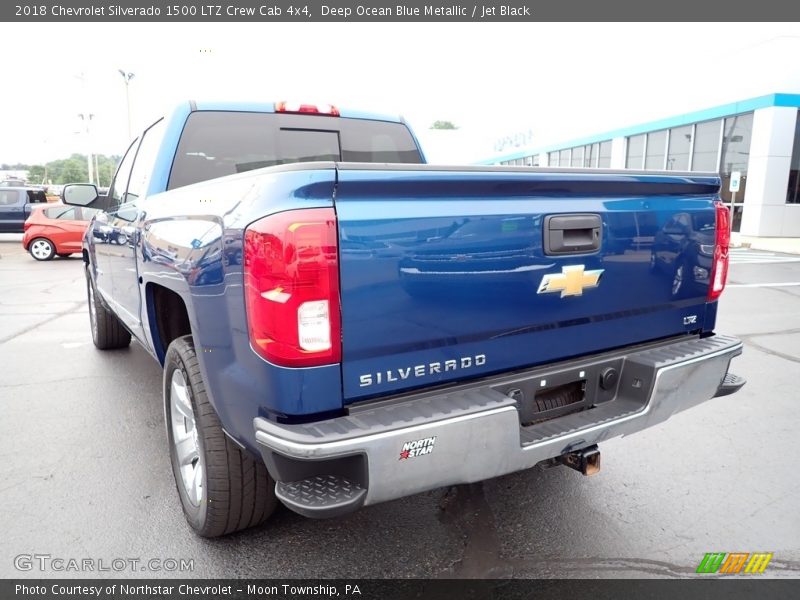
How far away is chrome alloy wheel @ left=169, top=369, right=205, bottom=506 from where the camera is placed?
104 inches

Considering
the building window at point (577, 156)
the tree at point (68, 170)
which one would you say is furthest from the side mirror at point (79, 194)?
the tree at point (68, 170)

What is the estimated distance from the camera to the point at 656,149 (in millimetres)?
22375

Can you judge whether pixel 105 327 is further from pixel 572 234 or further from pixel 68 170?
pixel 68 170

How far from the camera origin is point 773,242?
1688cm

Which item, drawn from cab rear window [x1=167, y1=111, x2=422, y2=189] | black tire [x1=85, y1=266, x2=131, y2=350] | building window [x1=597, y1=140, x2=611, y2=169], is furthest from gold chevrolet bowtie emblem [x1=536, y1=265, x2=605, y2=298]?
building window [x1=597, y1=140, x2=611, y2=169]

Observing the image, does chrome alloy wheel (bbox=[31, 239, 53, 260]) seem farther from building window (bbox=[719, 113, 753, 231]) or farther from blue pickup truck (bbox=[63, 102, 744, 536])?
building window (bbox=[719, 113, 753, 231])

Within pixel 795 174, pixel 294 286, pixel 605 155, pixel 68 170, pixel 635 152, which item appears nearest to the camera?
pixel 294 286

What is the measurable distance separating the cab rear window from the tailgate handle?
2113mm

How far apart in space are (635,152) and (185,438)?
2449 cm

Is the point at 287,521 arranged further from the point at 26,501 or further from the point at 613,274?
the point at 613,274

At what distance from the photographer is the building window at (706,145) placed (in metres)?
19.4

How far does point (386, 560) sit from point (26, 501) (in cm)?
190

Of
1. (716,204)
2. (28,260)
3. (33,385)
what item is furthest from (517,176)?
(28,260)

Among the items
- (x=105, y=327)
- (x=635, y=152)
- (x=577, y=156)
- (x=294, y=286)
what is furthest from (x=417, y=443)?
(x=577, y=156)
